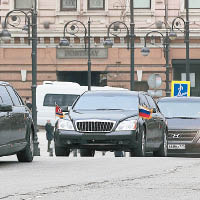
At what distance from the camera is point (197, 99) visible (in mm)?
28375

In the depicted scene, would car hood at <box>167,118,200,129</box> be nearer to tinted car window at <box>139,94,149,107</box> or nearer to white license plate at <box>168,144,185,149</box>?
white license plate at <box>168,144,185,149</box>

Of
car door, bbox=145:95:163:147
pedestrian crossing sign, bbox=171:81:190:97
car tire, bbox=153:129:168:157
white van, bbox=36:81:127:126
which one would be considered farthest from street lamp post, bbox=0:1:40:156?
car door, bbox=145:95:163:147

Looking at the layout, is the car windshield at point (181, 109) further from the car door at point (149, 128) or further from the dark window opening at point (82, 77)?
the dark window opening at point (82, 77)

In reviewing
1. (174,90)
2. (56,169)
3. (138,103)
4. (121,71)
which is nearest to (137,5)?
(121,71)

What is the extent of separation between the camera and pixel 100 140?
22.0m

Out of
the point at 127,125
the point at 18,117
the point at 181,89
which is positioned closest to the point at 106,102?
the point at 127,125

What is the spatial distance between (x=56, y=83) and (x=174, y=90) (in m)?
15.9

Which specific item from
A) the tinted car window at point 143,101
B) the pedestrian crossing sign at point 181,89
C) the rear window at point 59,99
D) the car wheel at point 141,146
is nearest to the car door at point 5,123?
the car wheel at point 141,146

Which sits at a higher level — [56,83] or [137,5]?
[137,5]

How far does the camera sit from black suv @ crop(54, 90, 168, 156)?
2197cm

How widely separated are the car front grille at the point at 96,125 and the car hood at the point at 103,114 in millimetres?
Answer: 83

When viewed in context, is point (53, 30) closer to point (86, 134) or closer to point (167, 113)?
point (167, 113)

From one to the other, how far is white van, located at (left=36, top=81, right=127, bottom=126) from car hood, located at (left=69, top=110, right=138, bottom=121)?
114ft

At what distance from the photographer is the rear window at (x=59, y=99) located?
57812 mm
